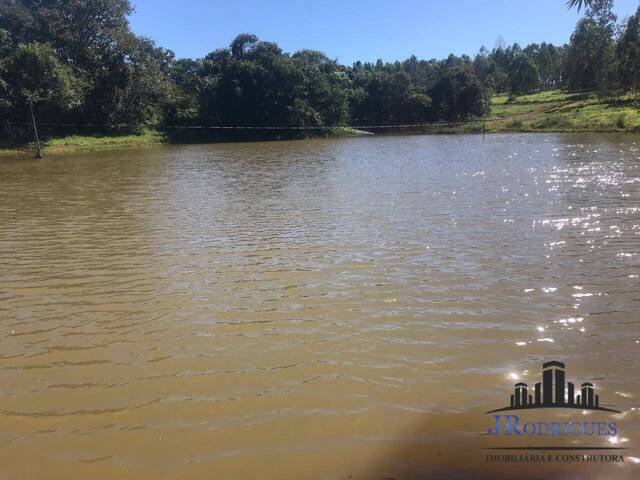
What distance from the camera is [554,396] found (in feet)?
14.1

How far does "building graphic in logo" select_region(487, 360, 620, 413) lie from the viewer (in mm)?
4137

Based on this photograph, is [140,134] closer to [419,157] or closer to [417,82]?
[419,157]

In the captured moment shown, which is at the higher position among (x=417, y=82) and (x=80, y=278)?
(x=417, y=82)

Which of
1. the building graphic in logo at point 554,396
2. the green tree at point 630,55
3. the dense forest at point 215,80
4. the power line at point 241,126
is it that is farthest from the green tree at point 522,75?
the building graphic in logo at point 554,396

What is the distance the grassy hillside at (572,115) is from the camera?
43.3 meters

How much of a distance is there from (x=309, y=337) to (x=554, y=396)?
2.68 m

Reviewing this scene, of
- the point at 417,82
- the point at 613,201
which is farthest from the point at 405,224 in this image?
the point at 417,82

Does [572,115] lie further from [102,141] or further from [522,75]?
[522,75]

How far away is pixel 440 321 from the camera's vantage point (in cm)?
584

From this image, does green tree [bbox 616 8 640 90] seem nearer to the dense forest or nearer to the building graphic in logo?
the dense forest

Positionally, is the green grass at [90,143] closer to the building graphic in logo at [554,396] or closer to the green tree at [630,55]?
the building graphic in logo at [554,396]

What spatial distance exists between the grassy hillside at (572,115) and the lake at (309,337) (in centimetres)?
3728

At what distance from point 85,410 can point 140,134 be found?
53388mm

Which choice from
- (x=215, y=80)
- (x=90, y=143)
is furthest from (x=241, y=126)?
(x=90, y=143)
